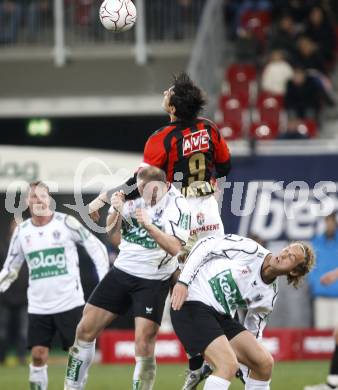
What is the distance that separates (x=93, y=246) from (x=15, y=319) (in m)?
5.36

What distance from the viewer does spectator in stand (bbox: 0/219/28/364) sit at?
15.5 metres

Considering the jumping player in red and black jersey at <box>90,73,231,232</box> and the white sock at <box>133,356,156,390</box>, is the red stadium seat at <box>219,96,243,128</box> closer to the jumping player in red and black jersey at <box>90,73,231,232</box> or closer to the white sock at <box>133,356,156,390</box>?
the jumping player in red and black jersey at <box>90,73,231,232</box>

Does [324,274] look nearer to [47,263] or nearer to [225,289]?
[47,263]

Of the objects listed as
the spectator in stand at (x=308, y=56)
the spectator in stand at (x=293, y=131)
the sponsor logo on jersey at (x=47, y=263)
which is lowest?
the sponsor logo on jersey at (x=47, y=263)

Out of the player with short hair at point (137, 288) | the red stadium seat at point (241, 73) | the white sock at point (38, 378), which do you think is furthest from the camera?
the red stadium seat at point (241, 73)

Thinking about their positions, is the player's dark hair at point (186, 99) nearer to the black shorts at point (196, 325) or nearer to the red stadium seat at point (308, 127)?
the black shorts at point (196, 325)

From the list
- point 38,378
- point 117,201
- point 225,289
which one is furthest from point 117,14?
point 38,378

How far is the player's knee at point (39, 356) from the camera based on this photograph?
1068cm

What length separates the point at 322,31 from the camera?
19.1m

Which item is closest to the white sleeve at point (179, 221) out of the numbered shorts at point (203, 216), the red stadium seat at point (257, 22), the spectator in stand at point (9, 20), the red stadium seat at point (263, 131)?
the numbered shorts at point (203, 216)

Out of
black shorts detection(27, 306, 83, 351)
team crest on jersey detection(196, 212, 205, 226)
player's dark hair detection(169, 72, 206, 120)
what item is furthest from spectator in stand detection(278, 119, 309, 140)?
player's dark hair detection(169, 72, 206, 120)

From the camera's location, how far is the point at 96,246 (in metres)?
10.7

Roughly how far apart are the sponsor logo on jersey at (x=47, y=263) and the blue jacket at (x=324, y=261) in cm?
552

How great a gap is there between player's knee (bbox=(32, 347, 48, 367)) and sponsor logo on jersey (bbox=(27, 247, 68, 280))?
67 cm
